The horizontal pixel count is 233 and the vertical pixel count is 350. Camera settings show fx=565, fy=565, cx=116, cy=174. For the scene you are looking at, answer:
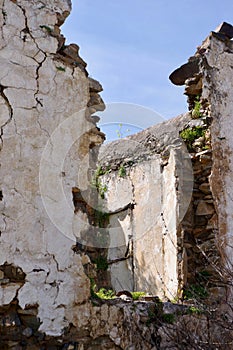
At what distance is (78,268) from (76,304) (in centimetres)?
27

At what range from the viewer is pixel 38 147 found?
174 inches

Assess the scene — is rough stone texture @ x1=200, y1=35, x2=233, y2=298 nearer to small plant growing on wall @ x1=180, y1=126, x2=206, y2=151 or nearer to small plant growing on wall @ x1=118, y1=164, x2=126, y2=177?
small plant growing on wall @ x1=180, y1=126, x2=206, y2=151

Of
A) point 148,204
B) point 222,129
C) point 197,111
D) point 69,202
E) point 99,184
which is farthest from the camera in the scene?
point 99,184

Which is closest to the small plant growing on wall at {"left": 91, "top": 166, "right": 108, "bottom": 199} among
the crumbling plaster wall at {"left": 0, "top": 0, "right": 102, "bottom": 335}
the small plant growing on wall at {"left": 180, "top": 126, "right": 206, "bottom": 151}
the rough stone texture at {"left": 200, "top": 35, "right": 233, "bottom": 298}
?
the small plant growing on wall at {"left": 180, "top": 126, "right": 206, "bottom": 151}

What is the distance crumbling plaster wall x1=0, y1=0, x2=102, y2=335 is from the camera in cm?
416

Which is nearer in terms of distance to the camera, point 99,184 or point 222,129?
point 222,129

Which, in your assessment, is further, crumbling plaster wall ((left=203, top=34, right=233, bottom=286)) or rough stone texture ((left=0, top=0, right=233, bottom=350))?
crumbling plaster wall ((left=203, top=34, right=233, bottom=286))

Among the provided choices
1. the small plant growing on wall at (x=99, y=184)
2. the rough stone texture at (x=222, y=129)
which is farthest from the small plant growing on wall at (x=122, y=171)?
the rough stone texture at (x=222, y=129)

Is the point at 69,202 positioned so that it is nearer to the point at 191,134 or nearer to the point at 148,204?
the point at 191,134

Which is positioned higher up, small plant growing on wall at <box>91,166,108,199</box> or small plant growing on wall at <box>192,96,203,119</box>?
small plant growing on wall at <box>192,96,203,119</box>

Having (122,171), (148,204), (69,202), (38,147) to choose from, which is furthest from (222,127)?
(122,171)

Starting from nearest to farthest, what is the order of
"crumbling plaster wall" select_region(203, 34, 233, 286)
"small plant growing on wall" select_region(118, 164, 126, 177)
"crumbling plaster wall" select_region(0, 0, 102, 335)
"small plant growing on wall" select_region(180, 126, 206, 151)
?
"crumbling plaster wall" select_region(0, 0, 102, 335), "crumbling plaster wall" select_region(203, 34, 233, 286), "small plant growing on wall" select_region(180, 126, 206, 151), "small plant growing on wall" select_region(118, 164, 126, 177)

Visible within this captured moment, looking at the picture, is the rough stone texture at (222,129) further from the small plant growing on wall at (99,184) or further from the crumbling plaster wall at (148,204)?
the small plant growing on wall at (99,184)

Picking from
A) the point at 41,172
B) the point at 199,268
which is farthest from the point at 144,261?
the point at 41,172
